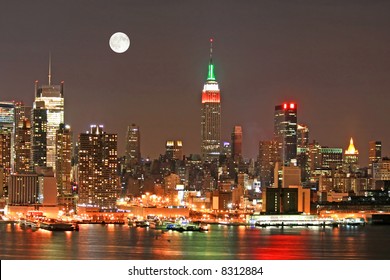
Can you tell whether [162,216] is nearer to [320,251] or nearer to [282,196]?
[282,196]

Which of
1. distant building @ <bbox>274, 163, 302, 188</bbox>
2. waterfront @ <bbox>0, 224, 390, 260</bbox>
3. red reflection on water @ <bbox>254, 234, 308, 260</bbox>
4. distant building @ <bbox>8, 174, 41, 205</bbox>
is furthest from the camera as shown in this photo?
distant building @ <bbox>8, 174, 41, 205</bbox>

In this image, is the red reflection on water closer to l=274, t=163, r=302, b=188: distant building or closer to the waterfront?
the waterfront

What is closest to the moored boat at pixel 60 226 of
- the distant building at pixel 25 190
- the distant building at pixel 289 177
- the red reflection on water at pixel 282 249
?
the red reflection on water at pixel 282 249

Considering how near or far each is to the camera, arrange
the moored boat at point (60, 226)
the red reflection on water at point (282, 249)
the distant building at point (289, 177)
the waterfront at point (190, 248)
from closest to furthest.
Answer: the waterfront at point (190, 248)
the red reflection on water at point (282, 249)
the moored boat at point (60, 226)
the distant building at point (289, 177)

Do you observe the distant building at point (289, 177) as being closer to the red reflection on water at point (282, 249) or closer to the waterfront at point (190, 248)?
the waterfront at point (190, 248)

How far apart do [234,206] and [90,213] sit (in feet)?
38.6

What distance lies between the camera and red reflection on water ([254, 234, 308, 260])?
30.3 meters

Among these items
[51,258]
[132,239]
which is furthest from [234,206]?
[51,258]

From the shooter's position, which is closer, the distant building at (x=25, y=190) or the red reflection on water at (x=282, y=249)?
the red reflection on water at (x=282, y=249)

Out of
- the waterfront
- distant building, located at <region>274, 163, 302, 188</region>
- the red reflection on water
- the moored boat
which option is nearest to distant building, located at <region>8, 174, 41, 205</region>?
distant building, located at <region>274, 163, 302, 188</region>

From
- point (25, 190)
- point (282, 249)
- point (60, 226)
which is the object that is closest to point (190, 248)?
point (282, 249)

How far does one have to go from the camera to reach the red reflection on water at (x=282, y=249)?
3028 cm

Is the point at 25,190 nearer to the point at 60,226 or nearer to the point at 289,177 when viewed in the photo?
the point at 289,177

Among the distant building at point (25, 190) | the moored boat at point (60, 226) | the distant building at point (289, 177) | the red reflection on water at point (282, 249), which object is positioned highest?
the distant building at point (289, 177)
